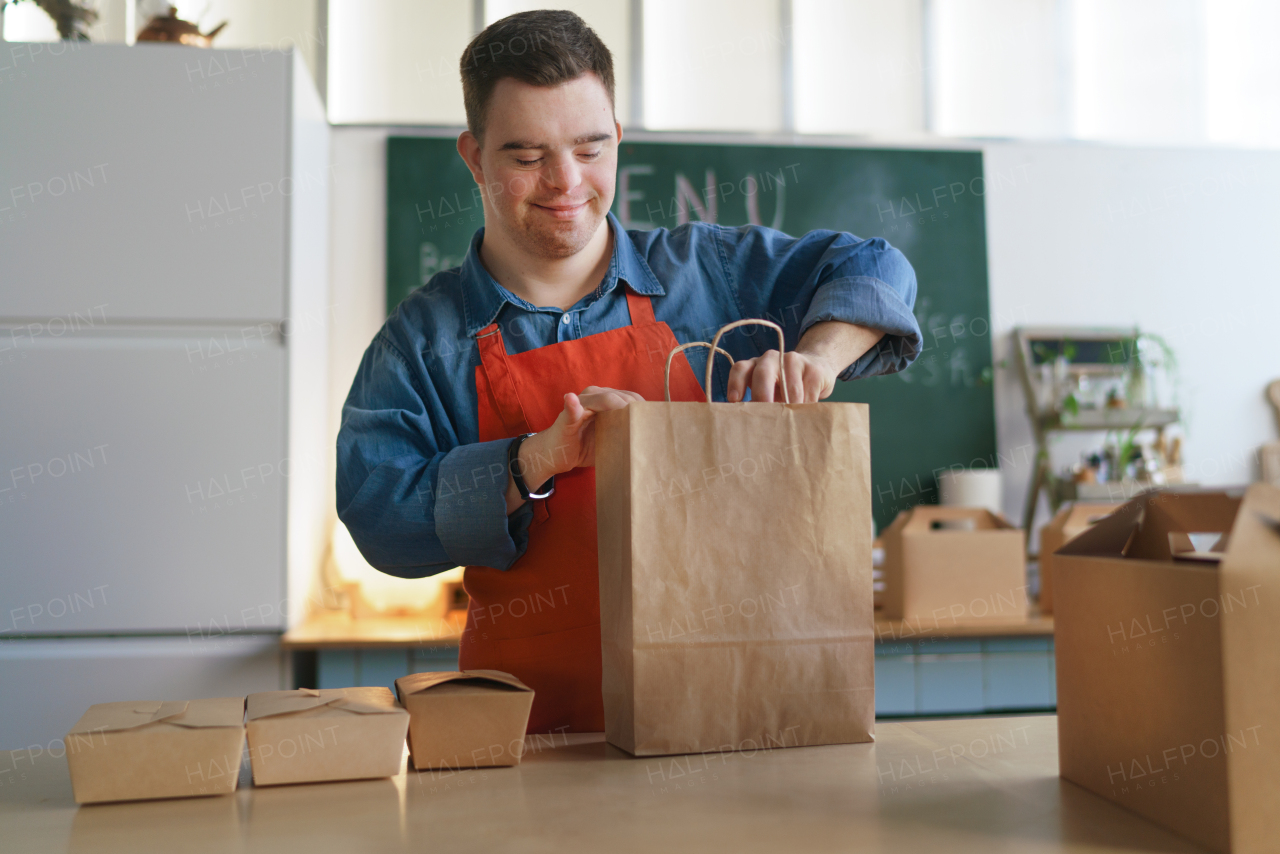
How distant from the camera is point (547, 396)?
1179 mm

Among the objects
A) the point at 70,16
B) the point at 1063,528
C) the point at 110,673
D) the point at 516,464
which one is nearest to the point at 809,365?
the point at 516,464

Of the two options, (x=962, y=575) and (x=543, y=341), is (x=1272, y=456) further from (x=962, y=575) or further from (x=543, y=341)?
(x=543, y=341)

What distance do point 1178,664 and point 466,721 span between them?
1.67 ft

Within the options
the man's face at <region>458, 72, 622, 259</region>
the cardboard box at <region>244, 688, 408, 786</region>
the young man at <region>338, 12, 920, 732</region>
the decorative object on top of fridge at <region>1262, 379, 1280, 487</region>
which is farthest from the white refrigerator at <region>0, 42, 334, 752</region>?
the decorative object on top of fridge at <region>1262, 379, 1280, 487</region>

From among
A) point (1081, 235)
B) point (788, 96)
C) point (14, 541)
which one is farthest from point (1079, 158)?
point (14, 541)

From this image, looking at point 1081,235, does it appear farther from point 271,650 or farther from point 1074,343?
point 271,650

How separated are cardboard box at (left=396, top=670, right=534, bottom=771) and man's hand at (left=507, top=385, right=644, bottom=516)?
22 cm

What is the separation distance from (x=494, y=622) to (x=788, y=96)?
2.10 metres

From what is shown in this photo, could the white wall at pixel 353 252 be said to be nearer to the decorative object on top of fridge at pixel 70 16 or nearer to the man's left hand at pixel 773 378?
the decorative object on top of fridge at pixel 70 16

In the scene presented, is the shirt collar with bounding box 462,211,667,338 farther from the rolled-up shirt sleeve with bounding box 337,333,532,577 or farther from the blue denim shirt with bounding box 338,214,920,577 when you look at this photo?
the rolled-up shirt sleeve with bounding box 337,333,532,577

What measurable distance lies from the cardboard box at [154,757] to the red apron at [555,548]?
17.8 inches

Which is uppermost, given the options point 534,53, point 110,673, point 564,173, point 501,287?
point 534,53

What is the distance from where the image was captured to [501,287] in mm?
1191

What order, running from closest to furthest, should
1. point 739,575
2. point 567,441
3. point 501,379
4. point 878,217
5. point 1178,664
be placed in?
point 1178,664
point 739,575
point 567,441
point 501,379
point 878,217
